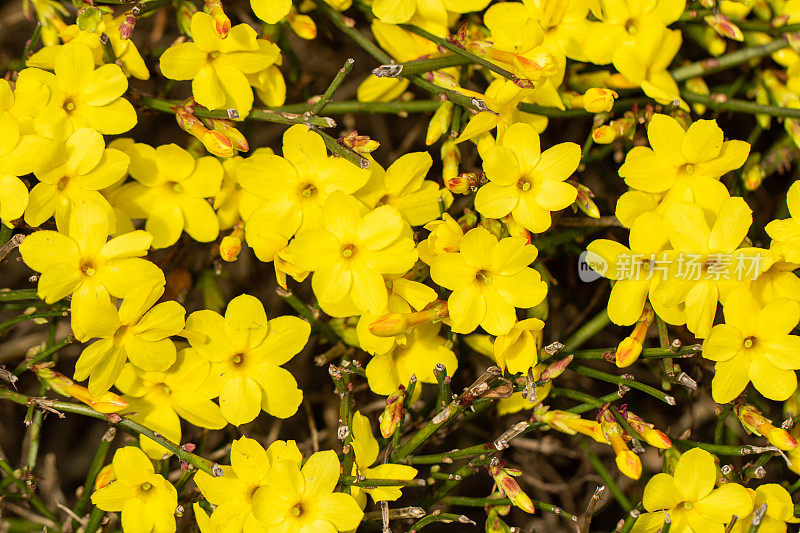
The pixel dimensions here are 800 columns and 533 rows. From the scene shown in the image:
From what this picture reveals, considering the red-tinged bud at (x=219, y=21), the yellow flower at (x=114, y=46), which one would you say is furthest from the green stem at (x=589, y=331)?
the yellow flower at (x=114, y=46)

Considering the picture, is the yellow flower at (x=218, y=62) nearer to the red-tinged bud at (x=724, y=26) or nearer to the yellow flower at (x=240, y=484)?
the yellow flower at (x=240, y=484)

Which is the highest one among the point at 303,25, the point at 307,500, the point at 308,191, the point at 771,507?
the point at 303,25

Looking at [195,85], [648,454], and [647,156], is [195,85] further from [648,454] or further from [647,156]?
[648,454]

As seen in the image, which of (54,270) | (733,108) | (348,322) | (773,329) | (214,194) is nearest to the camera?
(54,270)

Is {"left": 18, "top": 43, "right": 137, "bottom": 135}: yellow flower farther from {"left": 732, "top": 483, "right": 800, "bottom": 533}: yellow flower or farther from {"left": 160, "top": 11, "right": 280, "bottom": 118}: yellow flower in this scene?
{"left": 732, "top": 483, "right": 800, "bottom": 533}: yellow flower

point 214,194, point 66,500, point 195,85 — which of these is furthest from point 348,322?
point 66,500

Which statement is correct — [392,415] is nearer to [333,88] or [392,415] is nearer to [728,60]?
[333,88]

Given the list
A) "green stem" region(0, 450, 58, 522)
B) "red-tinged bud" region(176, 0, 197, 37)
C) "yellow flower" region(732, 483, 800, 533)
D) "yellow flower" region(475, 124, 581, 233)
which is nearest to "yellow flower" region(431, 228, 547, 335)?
"yellow flower" region(475, 124, 581, 233)

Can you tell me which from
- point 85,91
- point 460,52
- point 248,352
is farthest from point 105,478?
point 460,52
